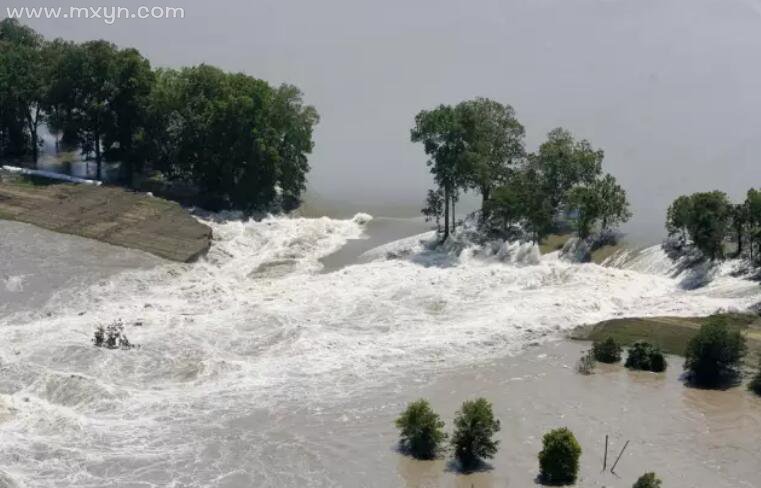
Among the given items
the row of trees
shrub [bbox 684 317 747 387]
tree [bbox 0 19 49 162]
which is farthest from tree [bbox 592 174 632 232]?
tree [bbox 0 19 49 162]

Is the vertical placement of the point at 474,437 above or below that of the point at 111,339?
below

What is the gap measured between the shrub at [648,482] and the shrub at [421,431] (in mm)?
5684

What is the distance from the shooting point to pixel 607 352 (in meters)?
36.5

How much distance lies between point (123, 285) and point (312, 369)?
13.3 m

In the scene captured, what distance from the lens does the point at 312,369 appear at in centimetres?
3581

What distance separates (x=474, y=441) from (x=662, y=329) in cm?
1288

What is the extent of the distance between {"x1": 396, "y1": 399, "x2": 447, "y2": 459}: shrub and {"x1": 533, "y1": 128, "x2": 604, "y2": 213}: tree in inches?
976

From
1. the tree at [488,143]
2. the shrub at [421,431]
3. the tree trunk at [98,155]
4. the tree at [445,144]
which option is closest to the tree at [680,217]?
the tree at [488,143]

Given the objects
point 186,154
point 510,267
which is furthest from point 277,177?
point 510,267

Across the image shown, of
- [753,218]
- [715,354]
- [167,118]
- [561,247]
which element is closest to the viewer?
[715,354]

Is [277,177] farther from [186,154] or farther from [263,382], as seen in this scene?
[263,382]

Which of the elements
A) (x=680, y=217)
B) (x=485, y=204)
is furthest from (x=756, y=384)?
(x=485, y=204)

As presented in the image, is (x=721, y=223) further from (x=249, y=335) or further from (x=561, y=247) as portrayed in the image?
(x=249, y=335)

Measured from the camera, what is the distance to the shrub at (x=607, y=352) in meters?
36.5
